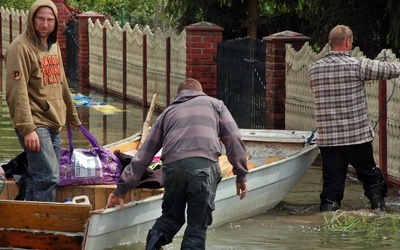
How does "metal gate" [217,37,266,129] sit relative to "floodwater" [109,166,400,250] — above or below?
above

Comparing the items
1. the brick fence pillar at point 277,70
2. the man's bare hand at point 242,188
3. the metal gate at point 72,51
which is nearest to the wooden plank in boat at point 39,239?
the man's bare hand at point 242,188

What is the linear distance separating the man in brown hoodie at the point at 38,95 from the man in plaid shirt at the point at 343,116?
282 centimetres

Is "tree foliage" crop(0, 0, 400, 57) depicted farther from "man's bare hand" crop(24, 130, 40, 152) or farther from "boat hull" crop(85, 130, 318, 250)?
"man's bare hand" crop(24, 130, 40, 152)

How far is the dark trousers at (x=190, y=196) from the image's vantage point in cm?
852

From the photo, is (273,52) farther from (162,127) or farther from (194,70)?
(162,127)

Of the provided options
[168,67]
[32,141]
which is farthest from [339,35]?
[168,67]

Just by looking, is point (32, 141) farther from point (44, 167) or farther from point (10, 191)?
point (10, 191)

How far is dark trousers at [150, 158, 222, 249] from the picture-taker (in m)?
8.52

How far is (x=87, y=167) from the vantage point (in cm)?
1005

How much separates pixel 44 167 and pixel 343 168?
328 centimetres

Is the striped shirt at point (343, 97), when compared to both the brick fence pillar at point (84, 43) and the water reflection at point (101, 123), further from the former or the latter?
the brick fence pillar at point (84, 43)

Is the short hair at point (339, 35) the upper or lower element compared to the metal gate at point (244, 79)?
upper

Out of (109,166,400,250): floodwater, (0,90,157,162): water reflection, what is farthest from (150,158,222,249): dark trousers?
(0,90,157,162): water reflection

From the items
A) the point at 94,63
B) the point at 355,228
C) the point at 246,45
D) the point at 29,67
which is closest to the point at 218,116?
the point at 29,67
